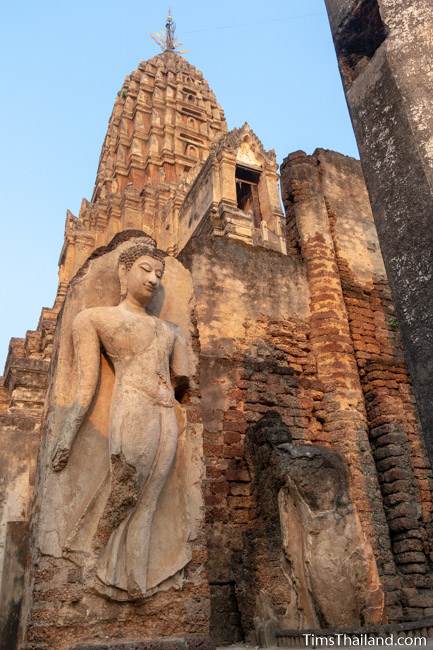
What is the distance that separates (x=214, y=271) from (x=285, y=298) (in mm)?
1130

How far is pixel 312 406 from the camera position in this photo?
7.31 meters

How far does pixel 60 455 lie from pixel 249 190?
27763 millimetres

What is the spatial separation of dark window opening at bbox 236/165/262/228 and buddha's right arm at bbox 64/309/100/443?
944 inches

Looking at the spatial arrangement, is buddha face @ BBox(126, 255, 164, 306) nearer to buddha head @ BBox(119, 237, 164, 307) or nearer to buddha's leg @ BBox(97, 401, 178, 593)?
buddha head @ BBox(119, 237, 164, 307)

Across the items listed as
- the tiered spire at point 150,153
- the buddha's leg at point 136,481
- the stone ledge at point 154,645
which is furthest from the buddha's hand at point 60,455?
the tiered spire at point 150,153

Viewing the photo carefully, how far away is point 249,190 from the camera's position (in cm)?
2947

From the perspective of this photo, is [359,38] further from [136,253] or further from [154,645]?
[154,645]

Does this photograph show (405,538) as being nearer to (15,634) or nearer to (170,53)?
(15,634)

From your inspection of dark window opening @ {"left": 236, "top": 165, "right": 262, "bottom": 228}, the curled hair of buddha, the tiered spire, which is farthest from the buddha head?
the tiered spire

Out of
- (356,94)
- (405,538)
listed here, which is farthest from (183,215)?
(356,94)

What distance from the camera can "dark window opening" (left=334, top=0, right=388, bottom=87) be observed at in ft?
11.0

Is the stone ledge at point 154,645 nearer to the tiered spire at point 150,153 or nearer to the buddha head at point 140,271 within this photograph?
the buddha head at point 140,271

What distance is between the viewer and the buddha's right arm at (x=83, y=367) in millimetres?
2988

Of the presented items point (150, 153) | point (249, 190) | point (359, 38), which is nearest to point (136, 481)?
point (359, 38)
